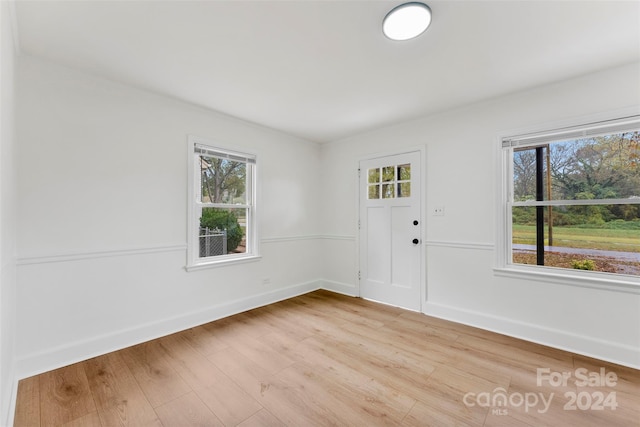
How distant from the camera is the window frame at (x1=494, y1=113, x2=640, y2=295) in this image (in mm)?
2289

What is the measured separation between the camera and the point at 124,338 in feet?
8.21

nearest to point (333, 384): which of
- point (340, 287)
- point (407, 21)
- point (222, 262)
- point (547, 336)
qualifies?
point (222, 262)

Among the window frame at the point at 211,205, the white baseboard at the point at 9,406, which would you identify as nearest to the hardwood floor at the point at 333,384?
the white baseboard at the point at 9,406

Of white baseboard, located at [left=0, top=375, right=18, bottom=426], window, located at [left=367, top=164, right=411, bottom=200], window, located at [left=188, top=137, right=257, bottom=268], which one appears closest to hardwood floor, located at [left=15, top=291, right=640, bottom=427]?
white baseboard, located at [left=0, top=375, right=18, bottom=426]

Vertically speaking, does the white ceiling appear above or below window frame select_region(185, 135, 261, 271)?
above

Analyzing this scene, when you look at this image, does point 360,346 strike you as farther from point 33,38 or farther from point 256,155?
point 33,38

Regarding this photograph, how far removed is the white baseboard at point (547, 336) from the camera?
2.23 m

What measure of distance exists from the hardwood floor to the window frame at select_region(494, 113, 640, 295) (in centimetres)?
66

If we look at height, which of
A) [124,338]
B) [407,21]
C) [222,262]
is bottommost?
[124,338]

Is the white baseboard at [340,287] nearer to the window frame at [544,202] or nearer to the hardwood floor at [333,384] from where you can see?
the hardwood floor at [333,384]

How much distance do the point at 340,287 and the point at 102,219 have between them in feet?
10.4

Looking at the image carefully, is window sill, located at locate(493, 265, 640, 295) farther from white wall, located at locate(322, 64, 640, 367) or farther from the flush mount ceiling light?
the flush mount ceiling light

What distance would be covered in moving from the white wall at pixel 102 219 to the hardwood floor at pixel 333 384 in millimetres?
274

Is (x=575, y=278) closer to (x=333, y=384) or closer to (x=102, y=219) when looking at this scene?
(x=333, y=384)
